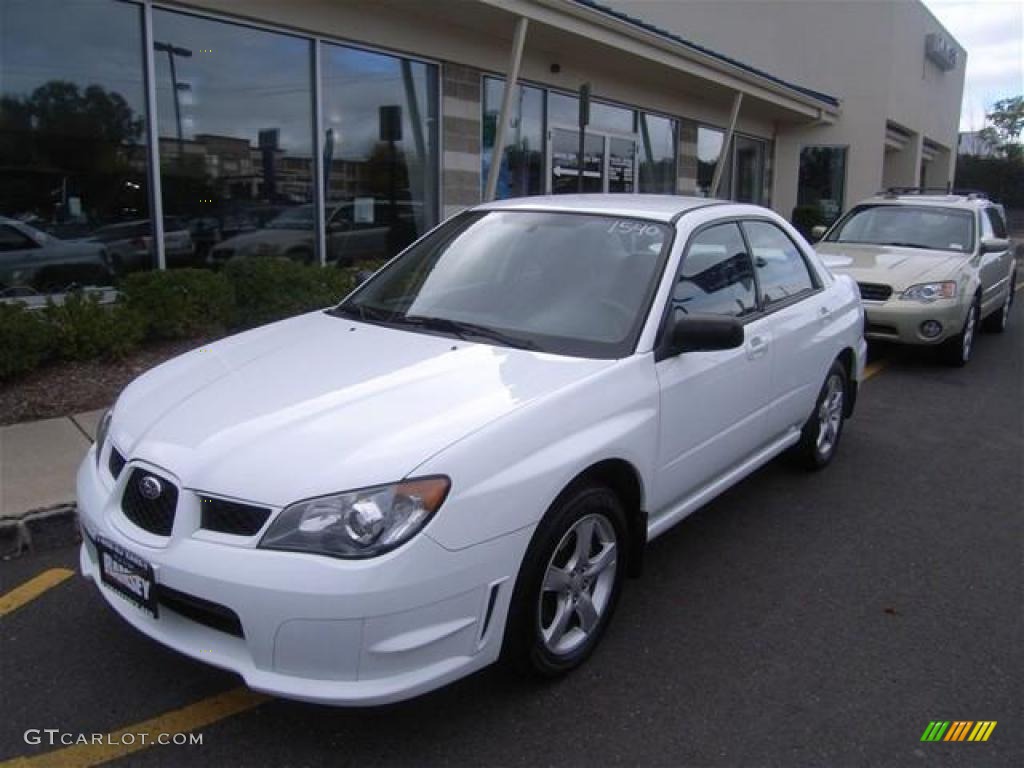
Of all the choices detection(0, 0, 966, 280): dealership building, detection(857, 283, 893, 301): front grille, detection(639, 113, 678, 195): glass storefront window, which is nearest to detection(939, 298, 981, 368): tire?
detection(857, 283, 893, 301): front grille

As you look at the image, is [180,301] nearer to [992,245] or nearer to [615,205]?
[615,205]

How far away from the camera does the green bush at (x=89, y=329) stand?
247 inches

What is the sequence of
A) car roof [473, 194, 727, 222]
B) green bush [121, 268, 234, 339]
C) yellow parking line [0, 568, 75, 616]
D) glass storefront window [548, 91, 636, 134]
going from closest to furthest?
1. yellow parking line [0, 568, 75, 616]
2. car roof [473, 194, 727, 222]
3. green bush [121, 268, 234, 339]
4. glass storefront window [548, 91, 636, 134]

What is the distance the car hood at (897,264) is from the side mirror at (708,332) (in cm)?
528

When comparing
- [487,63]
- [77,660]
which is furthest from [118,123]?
[77,660]

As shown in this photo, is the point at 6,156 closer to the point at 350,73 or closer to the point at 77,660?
the point at 350,73

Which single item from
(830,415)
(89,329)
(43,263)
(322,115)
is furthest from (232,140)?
(830,415)

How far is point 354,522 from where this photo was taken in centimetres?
238

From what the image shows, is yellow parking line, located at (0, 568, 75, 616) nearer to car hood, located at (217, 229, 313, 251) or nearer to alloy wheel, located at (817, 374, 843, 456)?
alloy wheel, located at (817, 374, 843, 456)

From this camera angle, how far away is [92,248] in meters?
7.64

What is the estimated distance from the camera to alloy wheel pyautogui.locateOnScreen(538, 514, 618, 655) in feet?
9.66

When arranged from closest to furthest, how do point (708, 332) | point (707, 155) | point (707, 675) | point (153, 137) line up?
1. point (707, 675)
2. point (708, 332)
3. point (153, 137)
4. point (707, 155)

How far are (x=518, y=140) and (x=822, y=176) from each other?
12039 millimetres

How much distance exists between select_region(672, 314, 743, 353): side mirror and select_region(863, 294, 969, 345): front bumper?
214 inches
